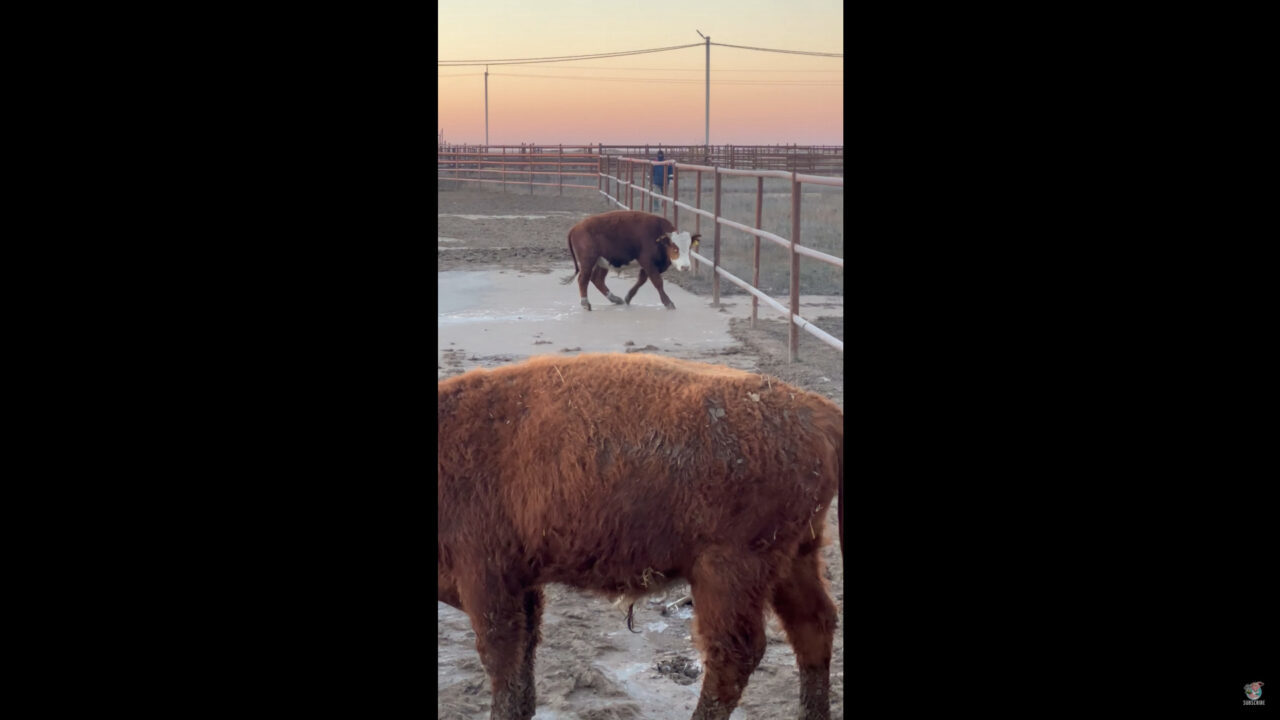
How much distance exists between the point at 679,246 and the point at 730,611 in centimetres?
794

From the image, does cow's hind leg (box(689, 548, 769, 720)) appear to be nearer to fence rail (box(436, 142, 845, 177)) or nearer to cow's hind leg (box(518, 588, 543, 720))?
cow's hind leg (box(518, 588, 543, 720))

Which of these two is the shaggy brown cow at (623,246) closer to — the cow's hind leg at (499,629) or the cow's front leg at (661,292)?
the cow's front leg at (661,292)

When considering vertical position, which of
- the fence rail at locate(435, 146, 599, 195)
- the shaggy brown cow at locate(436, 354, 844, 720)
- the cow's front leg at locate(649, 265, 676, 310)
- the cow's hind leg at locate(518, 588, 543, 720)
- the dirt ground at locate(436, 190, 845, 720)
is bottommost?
the dirt ground at locate(436, 190, 845, 720)

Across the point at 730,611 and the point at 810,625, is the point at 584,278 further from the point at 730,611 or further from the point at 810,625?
the point at 730,611

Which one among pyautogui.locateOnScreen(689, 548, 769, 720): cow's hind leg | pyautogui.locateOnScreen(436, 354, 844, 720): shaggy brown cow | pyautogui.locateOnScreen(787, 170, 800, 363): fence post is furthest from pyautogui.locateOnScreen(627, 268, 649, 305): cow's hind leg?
pyautogui.locateOnScreen(689, 548, 769, 720): cow's hind leg

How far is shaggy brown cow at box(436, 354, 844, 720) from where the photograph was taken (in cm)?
224

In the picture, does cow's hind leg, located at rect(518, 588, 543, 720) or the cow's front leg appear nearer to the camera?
cow's hind leg, located at rect(518, 588, 543, 720)

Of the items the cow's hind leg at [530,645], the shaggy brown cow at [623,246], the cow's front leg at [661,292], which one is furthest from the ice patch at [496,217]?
the cow's hind leg at [530,645]

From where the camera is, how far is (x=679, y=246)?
9.95 metres

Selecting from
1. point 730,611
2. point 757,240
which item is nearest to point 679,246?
point 757,240
